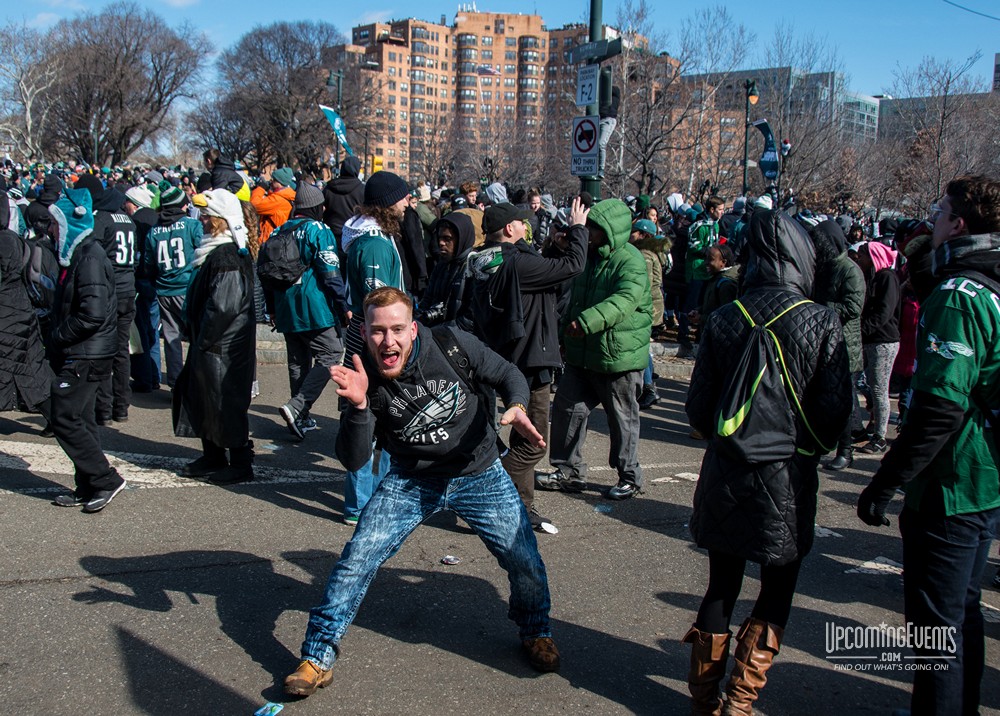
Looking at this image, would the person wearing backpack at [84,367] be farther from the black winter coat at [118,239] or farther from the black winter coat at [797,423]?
the black winter coat at [797,423]

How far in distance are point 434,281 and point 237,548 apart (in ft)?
6.89

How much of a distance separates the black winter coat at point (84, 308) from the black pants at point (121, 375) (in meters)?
1.87

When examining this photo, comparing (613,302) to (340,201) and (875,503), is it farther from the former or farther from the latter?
(340,201)

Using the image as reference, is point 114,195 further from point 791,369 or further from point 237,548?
point 791,369

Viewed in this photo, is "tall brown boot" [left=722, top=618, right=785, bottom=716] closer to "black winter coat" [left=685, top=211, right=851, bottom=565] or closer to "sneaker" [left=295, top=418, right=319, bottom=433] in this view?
"black winter coat" [left=685, top=211, right=851, bottom=565]

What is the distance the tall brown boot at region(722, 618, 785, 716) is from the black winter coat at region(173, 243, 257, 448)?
390 cm

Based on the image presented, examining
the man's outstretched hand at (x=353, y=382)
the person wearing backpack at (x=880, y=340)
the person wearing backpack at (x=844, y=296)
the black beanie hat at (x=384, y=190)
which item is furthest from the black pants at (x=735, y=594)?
the person wearing backpack at (x=880, y=340)

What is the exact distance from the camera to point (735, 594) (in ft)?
11.4

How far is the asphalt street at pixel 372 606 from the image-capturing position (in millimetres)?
3662

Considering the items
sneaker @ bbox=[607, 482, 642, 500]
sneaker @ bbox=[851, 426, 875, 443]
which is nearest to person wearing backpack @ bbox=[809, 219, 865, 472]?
sneaker @ bbox=[851, 426, 875, 443]

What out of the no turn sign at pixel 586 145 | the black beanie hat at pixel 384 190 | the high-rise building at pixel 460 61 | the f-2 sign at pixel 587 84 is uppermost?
the high-rise building at pixel 460 61

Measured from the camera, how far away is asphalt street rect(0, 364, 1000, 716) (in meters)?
3.66

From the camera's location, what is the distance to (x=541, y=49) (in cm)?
16362

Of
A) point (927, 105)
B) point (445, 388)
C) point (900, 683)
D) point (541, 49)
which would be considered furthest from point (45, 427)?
point (541, 49)
